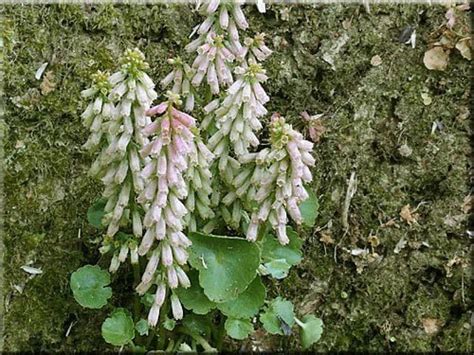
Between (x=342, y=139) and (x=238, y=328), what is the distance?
43.0 inches

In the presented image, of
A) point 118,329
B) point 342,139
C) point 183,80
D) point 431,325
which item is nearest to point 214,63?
point 183,80

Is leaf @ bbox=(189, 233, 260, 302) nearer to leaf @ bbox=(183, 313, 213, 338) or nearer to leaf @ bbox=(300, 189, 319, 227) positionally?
leaf @ bbox=(183, 313, 213, 338)

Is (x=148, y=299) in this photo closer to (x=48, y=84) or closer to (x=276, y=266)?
(x=276, y=266)

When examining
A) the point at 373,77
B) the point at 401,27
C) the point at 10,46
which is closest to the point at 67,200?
the point at 10,46

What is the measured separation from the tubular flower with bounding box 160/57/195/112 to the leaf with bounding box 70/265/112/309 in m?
0.75

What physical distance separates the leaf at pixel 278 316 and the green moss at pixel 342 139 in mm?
321

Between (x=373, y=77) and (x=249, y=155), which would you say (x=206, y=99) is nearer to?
(x=249, y=155)

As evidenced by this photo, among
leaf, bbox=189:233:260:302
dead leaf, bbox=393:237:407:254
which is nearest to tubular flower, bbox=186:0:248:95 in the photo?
leaf, bbox=189:233:260:302

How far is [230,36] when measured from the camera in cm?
290

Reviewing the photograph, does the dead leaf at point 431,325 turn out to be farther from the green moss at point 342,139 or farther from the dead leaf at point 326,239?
the dead leaf at point 326,239

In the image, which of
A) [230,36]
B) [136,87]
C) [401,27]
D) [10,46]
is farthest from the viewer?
[401,27]

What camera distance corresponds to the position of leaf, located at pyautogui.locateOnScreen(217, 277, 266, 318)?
2.97 meters

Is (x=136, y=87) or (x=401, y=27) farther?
(x=401, y=27)

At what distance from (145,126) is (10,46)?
3.34 ft
